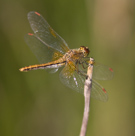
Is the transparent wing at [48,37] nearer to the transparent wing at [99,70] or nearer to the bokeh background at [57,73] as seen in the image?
the transparent wing at [99,70]

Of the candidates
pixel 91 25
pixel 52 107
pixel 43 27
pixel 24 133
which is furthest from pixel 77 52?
pixel 24 133

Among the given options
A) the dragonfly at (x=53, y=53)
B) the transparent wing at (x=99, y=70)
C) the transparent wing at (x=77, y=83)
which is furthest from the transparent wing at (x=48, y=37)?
the transparent wing at (x=99, y=70)

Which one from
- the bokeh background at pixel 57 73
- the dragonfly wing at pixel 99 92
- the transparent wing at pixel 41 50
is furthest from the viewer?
the bokeh background at pixel 57 73

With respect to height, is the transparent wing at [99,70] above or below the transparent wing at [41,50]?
below

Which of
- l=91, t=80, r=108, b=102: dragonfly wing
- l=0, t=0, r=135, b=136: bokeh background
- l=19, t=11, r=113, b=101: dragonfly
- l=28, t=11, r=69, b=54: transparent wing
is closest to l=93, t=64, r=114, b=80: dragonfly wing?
l=19, t=11, r=113, b=101: dragonfly

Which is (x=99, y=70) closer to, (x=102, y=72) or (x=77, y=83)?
(x=102, y=72)

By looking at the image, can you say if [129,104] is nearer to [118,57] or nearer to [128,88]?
[128,88]
